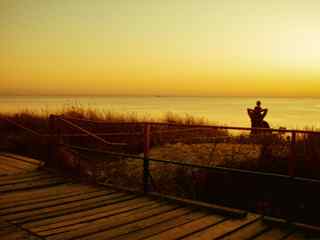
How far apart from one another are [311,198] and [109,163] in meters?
4.99

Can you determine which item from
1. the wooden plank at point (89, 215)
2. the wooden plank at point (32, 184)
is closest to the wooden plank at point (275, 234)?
the wooden plank at point (89, 215)

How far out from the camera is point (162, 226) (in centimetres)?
419

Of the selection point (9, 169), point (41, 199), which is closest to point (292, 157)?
point (41, 199)

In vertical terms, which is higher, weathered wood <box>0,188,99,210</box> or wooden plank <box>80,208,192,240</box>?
weathered wood <box>0,188,99,210</box>

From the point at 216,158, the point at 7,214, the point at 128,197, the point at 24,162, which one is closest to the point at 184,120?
the point at 216,158

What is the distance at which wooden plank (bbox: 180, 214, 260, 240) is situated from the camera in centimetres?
391

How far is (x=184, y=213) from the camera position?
4676 mm

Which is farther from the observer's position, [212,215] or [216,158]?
[216,158]

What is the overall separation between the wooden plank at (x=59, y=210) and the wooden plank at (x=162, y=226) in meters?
1.07

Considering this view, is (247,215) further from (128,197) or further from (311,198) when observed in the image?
(311,198)

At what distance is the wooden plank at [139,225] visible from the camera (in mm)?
3895

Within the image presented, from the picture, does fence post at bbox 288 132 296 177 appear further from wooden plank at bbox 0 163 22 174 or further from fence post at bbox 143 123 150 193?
wooden plank at bbox 0 163 22 174

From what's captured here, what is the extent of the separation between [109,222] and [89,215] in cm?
36

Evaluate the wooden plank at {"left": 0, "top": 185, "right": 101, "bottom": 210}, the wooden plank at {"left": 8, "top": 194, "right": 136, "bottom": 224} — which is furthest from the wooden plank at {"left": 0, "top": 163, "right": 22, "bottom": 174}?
the wooden plank at {"left": 8, "top": 194, "right": 136, "bottom": 224}
